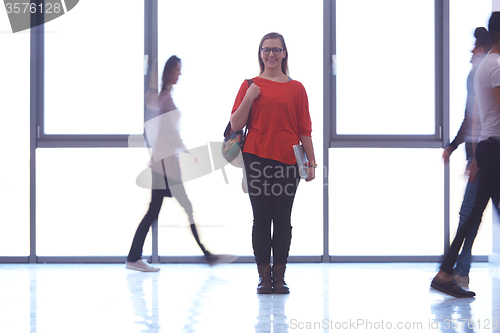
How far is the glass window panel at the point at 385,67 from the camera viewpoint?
3.53 meters

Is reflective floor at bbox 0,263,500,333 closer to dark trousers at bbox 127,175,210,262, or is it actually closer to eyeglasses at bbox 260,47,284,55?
dark trousers at bbox 127,175,210,262

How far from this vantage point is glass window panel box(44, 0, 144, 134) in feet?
11.6

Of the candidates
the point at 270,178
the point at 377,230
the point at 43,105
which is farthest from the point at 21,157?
the point at 377,230

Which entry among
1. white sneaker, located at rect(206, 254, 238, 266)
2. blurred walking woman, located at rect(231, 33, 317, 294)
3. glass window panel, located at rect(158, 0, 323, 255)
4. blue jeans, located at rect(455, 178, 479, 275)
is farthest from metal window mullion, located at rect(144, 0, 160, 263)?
blue jeans, located at rect(455, 178, 479, 275)

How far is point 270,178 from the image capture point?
2535 mm

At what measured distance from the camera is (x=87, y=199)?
357cm

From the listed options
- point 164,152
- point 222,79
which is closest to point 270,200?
point 164,152

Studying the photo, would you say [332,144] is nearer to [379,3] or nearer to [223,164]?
[223,164]

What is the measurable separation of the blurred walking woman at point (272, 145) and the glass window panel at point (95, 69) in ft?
4.20

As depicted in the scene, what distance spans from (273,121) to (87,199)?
1.73m

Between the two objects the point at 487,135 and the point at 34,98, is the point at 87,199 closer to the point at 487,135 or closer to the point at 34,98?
the point at 34,98

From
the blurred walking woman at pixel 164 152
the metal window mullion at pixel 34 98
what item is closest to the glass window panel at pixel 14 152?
the metal window mullion at pixel 34 98

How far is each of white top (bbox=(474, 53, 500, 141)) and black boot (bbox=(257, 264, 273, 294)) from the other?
1244 mm

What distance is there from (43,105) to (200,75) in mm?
1143
